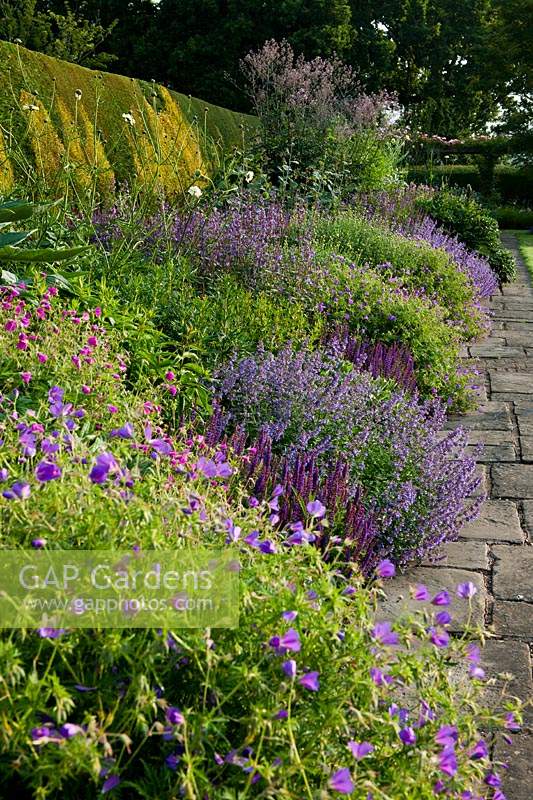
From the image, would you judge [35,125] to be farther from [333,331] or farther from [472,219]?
[472,219]

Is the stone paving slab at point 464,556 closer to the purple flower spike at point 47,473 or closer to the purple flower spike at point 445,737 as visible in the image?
the purple flower spike at point 445,737

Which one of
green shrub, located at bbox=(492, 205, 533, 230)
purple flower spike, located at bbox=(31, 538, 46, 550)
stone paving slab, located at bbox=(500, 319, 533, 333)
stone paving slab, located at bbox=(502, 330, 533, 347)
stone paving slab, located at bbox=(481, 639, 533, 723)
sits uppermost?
purple flower spike, located at bbox=(31, 538, 46, 550)

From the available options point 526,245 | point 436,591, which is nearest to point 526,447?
point 436,591

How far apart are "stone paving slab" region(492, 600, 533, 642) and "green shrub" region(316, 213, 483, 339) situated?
4186 millimetres

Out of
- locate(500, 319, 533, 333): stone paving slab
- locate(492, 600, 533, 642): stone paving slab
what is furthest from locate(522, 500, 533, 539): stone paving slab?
locate(500, 319, 533, 333): stone paving slab

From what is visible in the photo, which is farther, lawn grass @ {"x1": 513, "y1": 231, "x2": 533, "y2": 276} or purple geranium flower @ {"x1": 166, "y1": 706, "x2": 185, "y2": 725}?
lawn grass @ {"x1": 513, "y1": 231, "x2": 533, "y2": 276}

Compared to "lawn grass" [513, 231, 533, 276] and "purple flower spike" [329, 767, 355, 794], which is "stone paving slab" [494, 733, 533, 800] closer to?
"purple flower spike" [329, 767, 355, 794]

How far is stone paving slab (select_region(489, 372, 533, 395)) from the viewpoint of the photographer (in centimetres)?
609

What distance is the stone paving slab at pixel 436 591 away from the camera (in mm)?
3088

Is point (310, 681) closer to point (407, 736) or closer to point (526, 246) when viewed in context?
point (407, 736)

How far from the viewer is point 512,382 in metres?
6.30

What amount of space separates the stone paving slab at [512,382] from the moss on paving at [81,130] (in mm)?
2602

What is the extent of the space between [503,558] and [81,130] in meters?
5.21

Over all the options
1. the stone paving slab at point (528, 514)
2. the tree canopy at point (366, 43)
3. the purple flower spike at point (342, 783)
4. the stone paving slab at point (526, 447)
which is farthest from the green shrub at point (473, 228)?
the tree canopy at point (366, 43)
